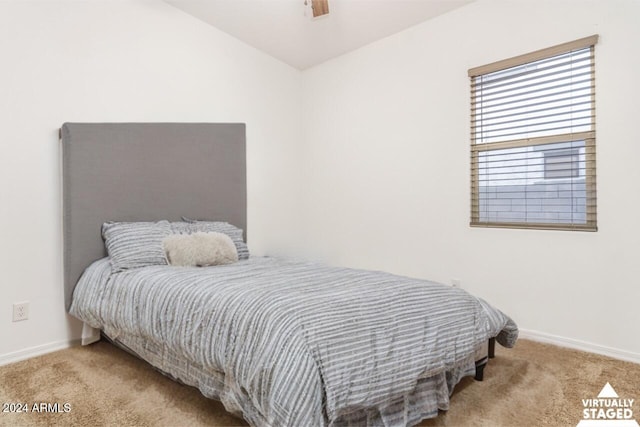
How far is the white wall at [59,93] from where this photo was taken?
93.3 inches

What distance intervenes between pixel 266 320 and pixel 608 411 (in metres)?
1.65

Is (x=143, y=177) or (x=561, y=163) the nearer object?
(x=561, y=163)

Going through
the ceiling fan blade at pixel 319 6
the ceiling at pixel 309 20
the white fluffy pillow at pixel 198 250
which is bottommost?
the white fluffy pillow at pixel 198 250

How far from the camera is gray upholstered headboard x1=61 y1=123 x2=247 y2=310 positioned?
251 cm

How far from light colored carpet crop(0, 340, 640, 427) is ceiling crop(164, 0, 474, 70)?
2.72 meters

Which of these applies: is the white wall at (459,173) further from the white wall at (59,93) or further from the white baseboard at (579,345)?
the white wall at (59,93)

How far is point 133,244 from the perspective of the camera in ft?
8.08

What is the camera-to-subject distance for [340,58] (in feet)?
13.2

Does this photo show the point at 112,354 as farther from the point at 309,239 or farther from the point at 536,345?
the point at 536,345

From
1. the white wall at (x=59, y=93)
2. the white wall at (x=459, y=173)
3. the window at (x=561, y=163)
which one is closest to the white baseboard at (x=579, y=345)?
the white wall at (x=459, y=173)

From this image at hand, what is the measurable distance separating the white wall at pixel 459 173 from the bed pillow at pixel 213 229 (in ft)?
4.27

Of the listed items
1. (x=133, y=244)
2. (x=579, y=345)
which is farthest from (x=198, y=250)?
(x=579, y=345)

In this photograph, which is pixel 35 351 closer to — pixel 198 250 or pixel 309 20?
pixel 198 250

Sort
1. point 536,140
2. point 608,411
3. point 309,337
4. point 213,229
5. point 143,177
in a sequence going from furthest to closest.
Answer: point 213,229, point 143,177, point 536,140, point 608,411, point 309,337
